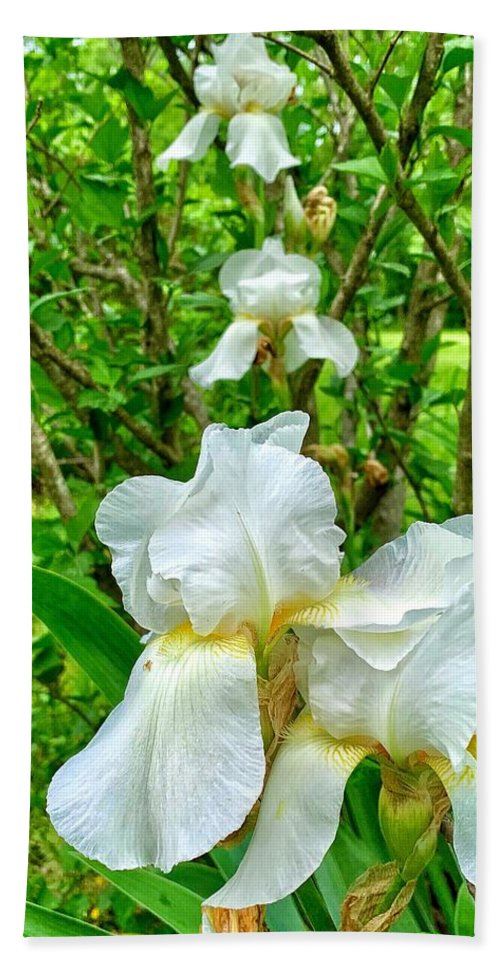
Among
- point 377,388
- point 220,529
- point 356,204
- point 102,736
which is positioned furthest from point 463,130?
point 102,736

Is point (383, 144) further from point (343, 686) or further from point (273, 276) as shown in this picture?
point (343, 686)

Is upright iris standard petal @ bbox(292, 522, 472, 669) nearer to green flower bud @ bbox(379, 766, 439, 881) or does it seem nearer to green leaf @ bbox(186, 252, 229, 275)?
green flower bud @ bbox(379, 766, 439, 881)

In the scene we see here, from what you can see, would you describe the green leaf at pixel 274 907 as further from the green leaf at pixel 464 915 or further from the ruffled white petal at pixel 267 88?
the ruffled white petal at pixel 267 88

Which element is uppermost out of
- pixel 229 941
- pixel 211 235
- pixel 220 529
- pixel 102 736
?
pixel 211 235

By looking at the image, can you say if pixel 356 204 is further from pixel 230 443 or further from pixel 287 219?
pixel 230 443

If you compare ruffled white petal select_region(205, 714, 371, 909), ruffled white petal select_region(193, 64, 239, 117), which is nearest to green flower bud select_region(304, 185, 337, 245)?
ruffled white petal select_region(193, 64, 239, 117)

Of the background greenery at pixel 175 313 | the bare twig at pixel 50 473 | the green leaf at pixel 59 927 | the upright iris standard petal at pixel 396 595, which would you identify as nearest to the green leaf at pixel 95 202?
the background greenery at pixel 175 313
